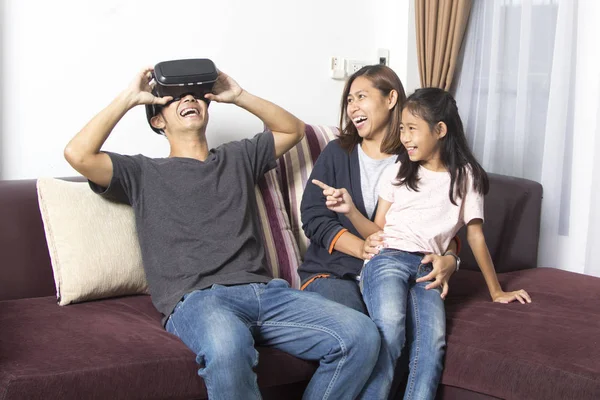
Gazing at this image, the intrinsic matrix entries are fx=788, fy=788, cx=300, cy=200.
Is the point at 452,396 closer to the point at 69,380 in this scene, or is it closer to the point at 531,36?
the point at 69,380

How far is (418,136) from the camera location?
2.27m

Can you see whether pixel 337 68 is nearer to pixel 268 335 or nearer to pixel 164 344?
pixel 268 335

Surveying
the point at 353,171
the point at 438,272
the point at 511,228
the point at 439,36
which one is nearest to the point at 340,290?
the point at 438,272

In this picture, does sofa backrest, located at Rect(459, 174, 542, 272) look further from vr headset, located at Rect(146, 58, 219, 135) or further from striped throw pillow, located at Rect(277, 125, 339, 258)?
vr headset, located at Rect(146, 58, 219, 135)

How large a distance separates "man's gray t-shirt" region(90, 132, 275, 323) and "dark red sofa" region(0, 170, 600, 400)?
0.17 meters

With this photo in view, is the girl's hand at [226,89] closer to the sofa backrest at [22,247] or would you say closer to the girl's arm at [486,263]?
the sofa backrest at [22,247]

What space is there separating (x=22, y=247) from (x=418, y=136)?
120 centimetres

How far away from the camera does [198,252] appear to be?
86.0 inches

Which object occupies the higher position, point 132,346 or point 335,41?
point 335,41

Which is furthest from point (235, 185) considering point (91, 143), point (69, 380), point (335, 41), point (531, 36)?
point (531, 36)

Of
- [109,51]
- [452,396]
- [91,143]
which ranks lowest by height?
[452,396]

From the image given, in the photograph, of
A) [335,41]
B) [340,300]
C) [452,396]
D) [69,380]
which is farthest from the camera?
[335,41]

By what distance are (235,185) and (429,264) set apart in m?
0.61

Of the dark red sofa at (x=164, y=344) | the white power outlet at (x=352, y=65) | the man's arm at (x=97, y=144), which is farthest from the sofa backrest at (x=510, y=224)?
the man's arm at (x=97, y=144)
